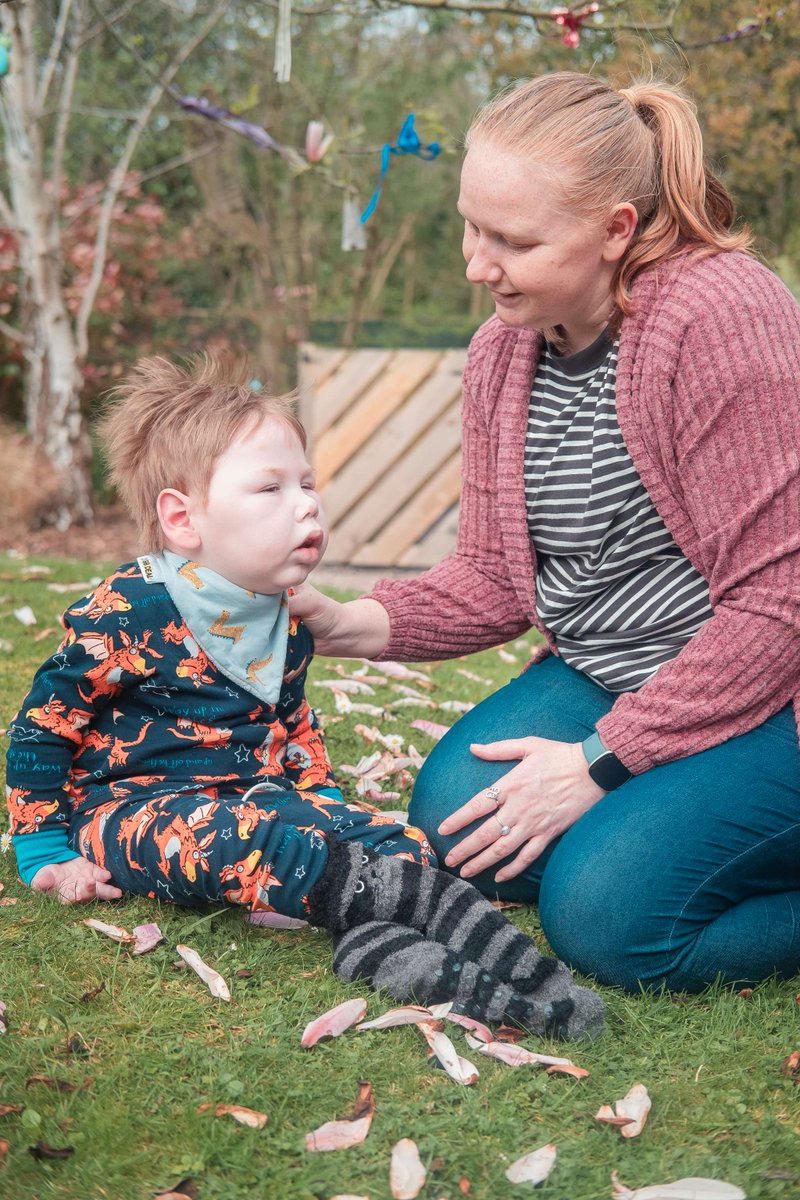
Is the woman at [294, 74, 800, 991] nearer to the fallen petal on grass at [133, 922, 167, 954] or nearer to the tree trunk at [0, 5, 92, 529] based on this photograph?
the fallen petal on grass at [133, 922, 167, 954]

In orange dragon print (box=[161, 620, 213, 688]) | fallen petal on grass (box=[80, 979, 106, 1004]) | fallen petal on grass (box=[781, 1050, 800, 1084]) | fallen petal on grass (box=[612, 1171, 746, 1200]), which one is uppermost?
orange dragon print (box=[161, 620, 213, 688])

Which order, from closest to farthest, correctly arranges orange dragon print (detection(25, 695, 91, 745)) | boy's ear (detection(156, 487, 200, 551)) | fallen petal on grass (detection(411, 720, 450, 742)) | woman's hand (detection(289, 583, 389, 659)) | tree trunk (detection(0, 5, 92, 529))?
orange dragon print (detection(25, 695, 91, 745)) < boy's ear (detection(156, 487, 200, 551)) < woman's hand (detection(289, 583, 389, 659)) < fallen petal on grass (detection(411, 720, 450, 742)) < tree trunk (detection(0, 5, 92, 529))

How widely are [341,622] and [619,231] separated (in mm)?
984

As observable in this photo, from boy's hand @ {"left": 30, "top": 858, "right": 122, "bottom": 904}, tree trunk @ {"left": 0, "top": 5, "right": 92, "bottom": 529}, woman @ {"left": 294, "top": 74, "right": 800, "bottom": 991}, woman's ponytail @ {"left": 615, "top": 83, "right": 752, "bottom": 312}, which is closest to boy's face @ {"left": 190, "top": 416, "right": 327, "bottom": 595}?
woman @ {"left": 294, "top": 74, "right": 800, "bottom": 991}

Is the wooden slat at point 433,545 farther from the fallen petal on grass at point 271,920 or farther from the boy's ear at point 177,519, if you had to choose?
the fallen petal on grass at point 271,920

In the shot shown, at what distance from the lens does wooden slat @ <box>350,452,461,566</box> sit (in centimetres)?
736

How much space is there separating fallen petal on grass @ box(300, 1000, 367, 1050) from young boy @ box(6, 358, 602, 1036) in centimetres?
14

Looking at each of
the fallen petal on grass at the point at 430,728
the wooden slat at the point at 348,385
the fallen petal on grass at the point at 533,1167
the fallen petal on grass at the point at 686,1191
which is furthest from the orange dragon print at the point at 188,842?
the wooden slat at the point at 348,385

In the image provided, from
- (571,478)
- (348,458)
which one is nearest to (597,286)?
(571,478)

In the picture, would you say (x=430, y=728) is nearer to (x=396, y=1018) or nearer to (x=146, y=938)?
(x=146, y=938)

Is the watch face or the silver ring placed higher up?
the watch face

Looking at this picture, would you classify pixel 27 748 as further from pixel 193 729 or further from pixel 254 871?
pixel 254 871

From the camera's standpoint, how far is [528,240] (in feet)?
7.40

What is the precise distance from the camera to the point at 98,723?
93.3 inches
